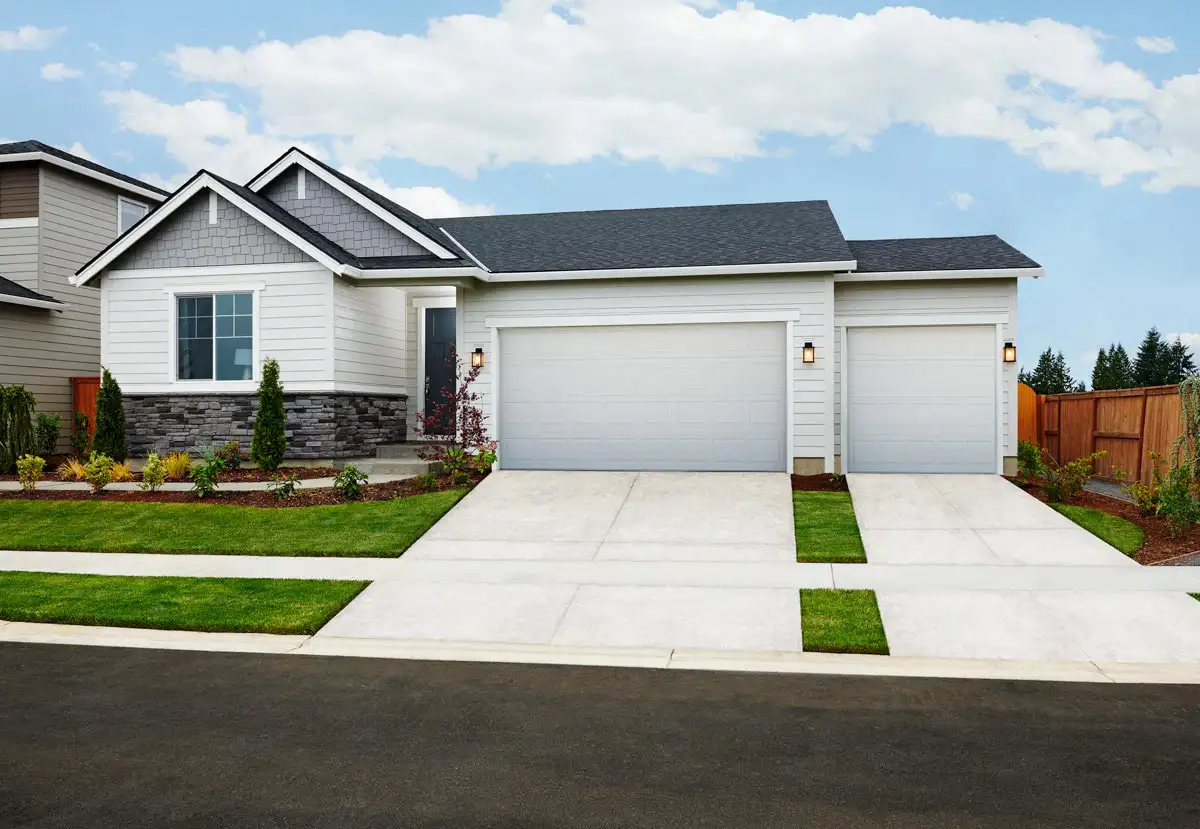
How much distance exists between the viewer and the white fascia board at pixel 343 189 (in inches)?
653

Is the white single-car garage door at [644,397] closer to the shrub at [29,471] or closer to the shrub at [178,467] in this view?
the shrub at [178,467]

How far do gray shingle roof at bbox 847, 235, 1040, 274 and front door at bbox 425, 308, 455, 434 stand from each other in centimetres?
774

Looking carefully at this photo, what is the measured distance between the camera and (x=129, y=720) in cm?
547

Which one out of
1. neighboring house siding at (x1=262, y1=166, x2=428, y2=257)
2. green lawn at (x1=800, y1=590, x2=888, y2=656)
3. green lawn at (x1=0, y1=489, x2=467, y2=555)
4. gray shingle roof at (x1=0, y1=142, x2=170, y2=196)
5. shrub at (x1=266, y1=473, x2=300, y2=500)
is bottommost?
green lawn at (x1=800, y1=590, x2=888, y2=656)

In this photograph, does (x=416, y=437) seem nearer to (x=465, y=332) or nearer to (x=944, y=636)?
(x=465, y=332)

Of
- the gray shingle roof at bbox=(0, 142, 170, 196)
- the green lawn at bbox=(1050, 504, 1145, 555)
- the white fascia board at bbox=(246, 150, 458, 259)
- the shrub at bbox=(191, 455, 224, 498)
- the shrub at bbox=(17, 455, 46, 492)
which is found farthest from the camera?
the gray shingle roof at bbox=(0, 142, 170, 196)

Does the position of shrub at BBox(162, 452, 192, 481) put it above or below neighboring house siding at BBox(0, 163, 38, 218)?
below

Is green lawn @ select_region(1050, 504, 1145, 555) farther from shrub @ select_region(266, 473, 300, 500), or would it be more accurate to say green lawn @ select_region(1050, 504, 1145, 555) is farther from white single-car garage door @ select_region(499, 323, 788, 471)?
shrub @ select_region(266, 473, 300, 500)

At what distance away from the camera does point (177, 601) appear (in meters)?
8.63

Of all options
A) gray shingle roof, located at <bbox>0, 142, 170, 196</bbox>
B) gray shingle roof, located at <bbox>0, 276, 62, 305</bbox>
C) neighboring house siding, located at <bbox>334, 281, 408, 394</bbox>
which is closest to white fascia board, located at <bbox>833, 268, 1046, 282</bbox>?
neighboring house siding, located at <bbox>334, 281, 408, 394</bbox>

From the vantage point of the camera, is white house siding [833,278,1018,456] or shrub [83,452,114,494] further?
white house siding [833,278,1018,456]

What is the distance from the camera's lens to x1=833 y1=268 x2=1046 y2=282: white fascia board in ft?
50.7

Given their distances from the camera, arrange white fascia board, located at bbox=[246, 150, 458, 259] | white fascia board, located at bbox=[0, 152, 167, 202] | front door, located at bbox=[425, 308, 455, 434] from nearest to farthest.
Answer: white fascia board, located at bbox=[246, 150, 458, 259] < front door, located at bbox=[425, 308, 455, 434] < white fascia board, located at bbox=[0, 152, 167, 202]

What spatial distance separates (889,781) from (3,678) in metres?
5.89
